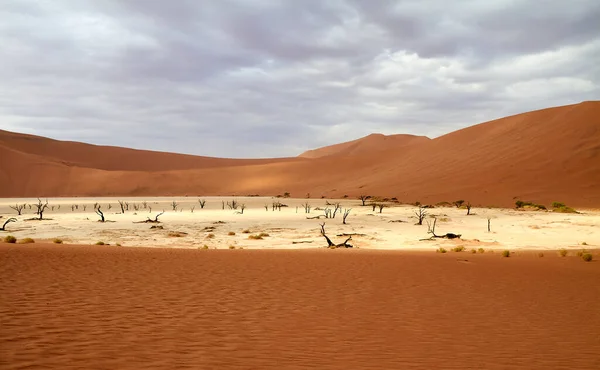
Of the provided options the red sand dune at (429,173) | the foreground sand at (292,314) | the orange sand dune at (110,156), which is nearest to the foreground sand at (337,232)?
the foreground sand at (292,314)

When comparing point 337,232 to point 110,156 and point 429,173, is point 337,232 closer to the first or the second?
point 429,173

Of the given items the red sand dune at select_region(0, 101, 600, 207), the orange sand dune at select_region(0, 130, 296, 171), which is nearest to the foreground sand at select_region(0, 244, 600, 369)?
the red sand dune at select_region(0, 101, 600, 207)

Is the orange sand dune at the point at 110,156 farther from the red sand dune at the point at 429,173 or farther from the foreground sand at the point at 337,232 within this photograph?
the foreground sand at the point at 337,232

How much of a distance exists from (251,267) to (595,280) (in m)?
8.75

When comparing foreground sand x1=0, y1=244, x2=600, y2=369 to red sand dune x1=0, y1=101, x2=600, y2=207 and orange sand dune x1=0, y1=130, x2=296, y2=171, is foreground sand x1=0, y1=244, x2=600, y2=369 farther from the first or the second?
orange sand dune x1=0, y1=130, x2=296, y2=171

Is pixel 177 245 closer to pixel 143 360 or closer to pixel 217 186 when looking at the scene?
pixel 143 360

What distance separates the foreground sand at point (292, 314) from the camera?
5.71 metres

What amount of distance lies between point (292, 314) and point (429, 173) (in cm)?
6592

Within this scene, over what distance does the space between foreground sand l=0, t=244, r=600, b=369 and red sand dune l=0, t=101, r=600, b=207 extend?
1551 inches

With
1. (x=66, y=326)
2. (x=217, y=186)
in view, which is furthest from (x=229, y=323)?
(x=217, y=186)

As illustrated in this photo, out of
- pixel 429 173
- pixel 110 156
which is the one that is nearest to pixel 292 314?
pixel 429 173

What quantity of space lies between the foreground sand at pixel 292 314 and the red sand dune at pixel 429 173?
39393 millimetres

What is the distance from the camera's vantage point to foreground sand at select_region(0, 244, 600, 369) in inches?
225

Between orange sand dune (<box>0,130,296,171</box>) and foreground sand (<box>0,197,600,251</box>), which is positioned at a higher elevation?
orange sand dune (<box>0,130,296,171</box>)
